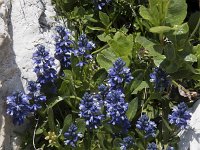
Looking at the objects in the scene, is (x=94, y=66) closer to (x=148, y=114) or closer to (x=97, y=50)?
(x=97, y=50)

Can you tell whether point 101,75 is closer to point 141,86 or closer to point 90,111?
point 141,86

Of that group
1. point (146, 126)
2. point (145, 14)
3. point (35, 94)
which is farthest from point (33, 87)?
point (145, 14)

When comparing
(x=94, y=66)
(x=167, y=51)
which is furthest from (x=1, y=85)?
(x=167, y=51)

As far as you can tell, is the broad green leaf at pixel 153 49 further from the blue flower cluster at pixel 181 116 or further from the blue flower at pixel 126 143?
the blue flower at pixel 126 143

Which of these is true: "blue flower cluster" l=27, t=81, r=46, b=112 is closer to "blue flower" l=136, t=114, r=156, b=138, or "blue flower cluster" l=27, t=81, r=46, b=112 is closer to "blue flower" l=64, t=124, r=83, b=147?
"blue flower" l=64, t=124, r=83, b=147

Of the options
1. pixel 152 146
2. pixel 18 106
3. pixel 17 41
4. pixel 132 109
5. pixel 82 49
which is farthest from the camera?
pixel 17 41

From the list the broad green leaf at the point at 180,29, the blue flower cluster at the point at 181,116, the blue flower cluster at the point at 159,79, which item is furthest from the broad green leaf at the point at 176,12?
the blue flower cluster at the point at 181,116
